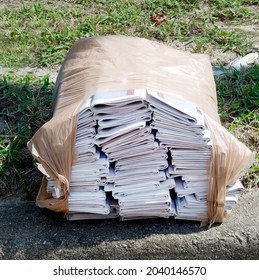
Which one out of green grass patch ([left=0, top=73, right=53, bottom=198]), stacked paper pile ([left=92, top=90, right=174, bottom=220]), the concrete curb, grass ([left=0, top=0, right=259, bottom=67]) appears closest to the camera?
stacked paper pile ([left=92, top=90, right=174, bottom=220])

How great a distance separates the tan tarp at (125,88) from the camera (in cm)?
314

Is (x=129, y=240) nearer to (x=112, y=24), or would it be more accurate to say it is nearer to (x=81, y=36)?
(x=81, y=36)

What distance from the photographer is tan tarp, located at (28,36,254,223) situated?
3.14 meters

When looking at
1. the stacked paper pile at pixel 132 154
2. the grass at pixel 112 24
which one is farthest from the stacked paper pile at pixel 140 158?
the grass at pixel 112 24

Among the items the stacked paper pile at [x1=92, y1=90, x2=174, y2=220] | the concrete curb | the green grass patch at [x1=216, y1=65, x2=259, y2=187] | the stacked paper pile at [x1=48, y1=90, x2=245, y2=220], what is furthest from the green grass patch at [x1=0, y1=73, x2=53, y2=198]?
the green grass patch at [x1=216, y1=65, x2=259, y2=187]

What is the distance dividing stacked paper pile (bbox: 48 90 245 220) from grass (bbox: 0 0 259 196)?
2.02 ft

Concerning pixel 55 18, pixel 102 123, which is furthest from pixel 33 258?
pixel 55 18

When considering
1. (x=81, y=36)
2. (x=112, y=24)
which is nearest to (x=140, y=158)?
(x=81, y=36)

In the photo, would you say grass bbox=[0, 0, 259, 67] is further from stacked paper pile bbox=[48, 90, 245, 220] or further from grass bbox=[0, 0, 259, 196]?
stacked paper pile bbox=[48, 90, 245, 220]

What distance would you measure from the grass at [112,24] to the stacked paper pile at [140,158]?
6.59ft

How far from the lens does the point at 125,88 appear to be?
3.20 meters

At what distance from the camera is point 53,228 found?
3.38 metres

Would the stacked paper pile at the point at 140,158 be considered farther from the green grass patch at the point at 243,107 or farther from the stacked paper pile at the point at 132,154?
the green grass patch at the point at 243,107

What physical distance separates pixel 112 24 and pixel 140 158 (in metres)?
2.67
